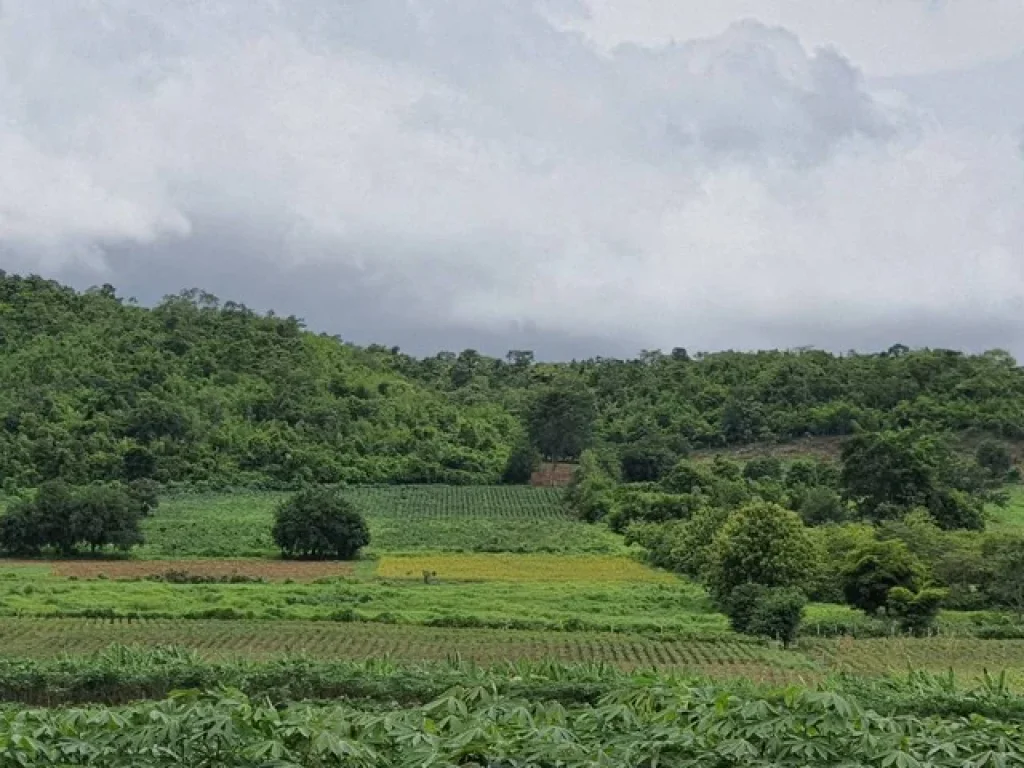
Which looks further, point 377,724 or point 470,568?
point 470,568

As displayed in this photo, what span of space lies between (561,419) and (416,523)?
87.0 ft

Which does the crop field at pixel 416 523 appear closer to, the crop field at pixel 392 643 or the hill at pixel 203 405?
the hill at pixel 203 405

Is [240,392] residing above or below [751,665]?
above

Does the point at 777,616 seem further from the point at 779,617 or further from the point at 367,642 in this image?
the point at 367,642

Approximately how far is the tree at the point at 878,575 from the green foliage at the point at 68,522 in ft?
113

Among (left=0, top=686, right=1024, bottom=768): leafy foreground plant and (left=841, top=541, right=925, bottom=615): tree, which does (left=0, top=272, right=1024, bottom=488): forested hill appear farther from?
(left=0, top=686, right=1024, bottom=768): leafy foreground plant

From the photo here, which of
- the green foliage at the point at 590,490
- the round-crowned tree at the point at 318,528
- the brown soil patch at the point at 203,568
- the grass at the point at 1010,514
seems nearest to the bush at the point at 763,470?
the green foliage at the point at 590,490

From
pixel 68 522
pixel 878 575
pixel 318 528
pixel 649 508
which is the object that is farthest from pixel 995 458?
pixel 68 522

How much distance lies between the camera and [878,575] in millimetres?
40531

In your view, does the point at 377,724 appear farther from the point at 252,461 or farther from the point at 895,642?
the point at 252,461

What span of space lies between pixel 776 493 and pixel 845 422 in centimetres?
2886

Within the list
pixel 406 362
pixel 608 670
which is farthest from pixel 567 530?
pixel 406 362

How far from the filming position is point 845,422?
9444cm

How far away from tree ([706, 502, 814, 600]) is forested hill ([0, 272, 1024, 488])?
155 feet
